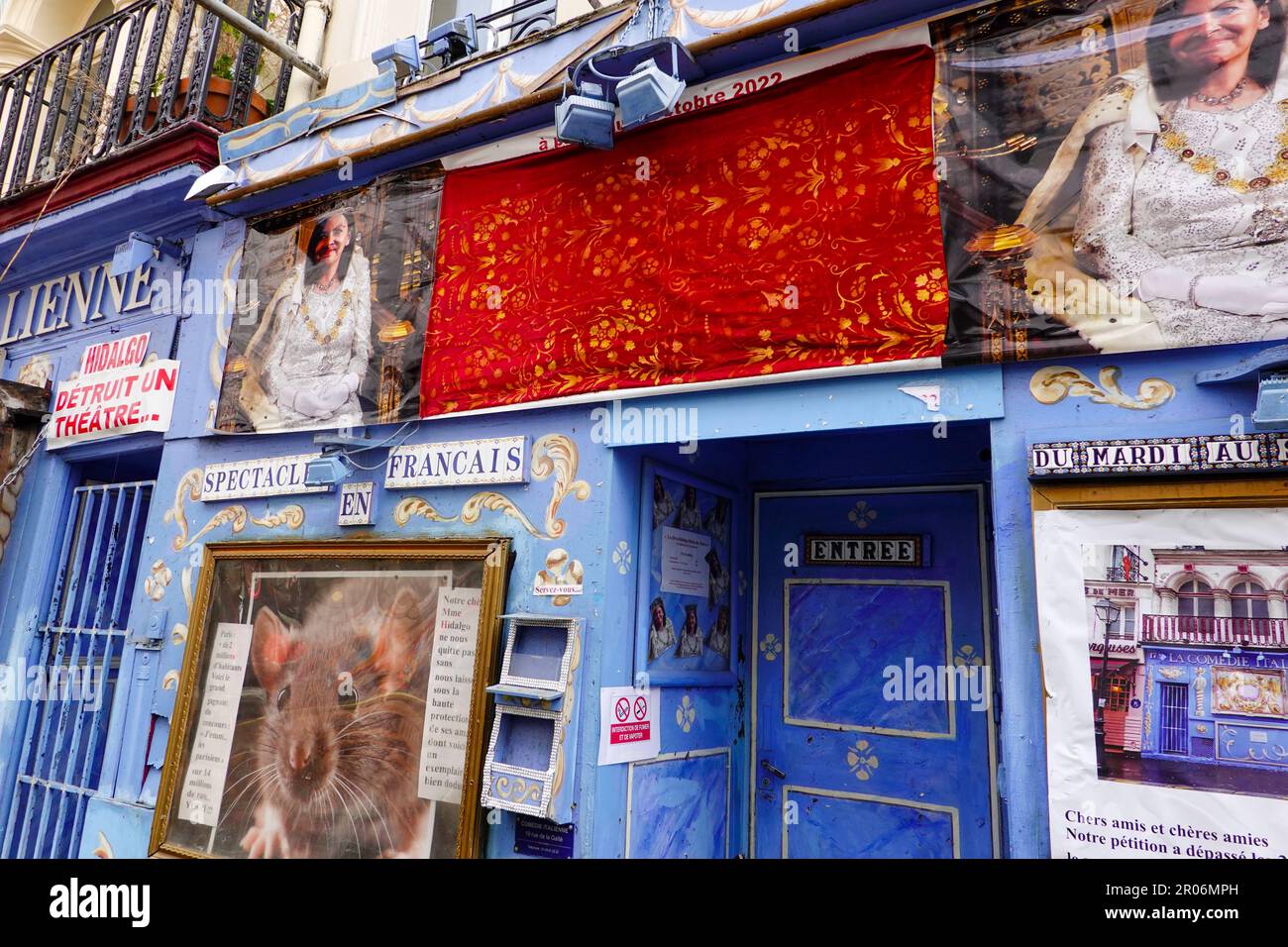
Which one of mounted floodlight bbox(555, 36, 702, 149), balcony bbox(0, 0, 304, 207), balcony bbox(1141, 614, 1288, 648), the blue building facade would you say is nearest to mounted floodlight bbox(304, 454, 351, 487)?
the blue building facade

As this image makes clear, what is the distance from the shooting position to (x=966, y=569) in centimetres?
429

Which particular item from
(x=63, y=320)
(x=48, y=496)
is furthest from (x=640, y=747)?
(x=63, y=320)

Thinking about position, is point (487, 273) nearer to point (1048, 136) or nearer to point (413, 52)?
point (413, 52)

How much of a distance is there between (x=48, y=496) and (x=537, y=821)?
507 cm

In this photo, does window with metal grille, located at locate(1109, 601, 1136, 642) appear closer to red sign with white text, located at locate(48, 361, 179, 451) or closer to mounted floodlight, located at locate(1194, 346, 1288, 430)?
mounted floodlight, located at locate(1194, 346, 1288, 430)

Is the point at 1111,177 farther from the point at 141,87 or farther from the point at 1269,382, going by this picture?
the point at 141,87

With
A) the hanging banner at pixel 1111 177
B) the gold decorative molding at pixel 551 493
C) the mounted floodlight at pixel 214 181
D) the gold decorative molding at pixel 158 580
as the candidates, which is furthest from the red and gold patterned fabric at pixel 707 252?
the gold decorative molding at pixel 158 580

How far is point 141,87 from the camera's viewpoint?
628cm

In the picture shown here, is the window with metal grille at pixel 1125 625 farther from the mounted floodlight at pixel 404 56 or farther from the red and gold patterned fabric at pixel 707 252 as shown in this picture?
the mounted floodlight at pixel 404 56

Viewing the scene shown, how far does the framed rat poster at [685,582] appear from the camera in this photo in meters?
4.15

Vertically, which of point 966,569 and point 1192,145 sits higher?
point 1192,145

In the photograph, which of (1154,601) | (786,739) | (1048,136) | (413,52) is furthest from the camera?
(413,52)

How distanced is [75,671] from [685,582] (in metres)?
4.64
